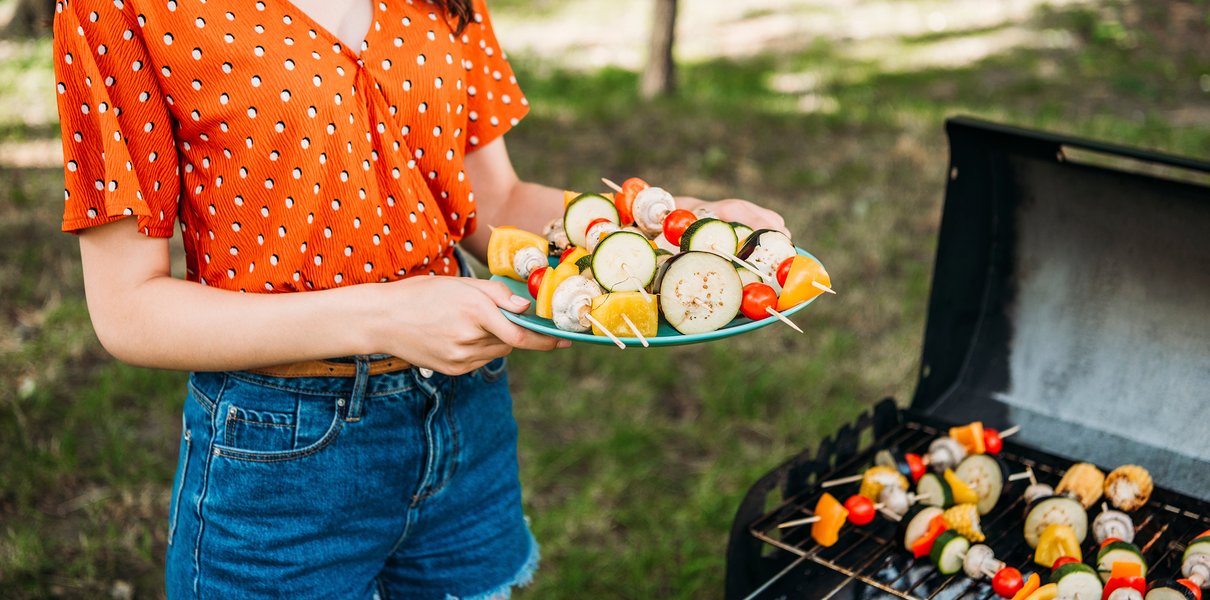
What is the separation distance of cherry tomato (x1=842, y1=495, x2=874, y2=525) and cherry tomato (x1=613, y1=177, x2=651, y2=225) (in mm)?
706

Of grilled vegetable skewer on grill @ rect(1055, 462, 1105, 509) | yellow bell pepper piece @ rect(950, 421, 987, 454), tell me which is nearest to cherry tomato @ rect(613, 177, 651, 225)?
yellow bell pepper piece @ rect(950, 421, 987, 454)

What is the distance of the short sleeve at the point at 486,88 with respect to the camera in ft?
6.15

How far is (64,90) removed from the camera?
142 cm

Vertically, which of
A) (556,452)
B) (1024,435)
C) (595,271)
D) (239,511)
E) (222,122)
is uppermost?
(222,122)

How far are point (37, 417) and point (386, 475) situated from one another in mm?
2767

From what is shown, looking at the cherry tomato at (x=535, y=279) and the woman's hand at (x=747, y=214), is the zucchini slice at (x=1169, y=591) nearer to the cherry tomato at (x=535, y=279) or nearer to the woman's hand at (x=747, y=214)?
the woman's hand at (x=747, y=214)

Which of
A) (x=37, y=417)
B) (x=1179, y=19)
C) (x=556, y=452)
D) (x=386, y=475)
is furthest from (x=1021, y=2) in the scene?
(x=386, y=475)

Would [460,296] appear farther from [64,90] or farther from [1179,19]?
[1179,19]

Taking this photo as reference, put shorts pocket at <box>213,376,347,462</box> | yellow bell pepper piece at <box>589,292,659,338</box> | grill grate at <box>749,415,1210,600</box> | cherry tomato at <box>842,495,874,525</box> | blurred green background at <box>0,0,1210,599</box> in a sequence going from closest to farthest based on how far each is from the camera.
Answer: yellow bell pepper piece at <box>589,292,659,338</box>
shorts pocket at <box>213,376,347,462</box>
grill grate at <box>749,415,1210,600</box>
cherry tomato at <box>842,495,874,525</box>
blurred green background at <box>0,0,1210,599</box>

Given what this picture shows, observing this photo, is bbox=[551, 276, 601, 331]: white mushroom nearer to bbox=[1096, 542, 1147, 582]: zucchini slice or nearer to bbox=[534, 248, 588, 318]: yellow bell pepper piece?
bbox=[534, 248, 588, 318]: yellow bell pepper piece

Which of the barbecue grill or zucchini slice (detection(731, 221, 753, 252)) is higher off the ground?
zucchini slice (detection(731, 221, 753, 252))

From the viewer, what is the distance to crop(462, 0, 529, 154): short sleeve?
1875 mm

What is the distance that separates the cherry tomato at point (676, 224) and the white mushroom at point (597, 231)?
0.10 metres

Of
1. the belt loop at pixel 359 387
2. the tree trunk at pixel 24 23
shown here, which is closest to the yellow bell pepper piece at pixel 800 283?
the belt loop at pixel 359 387
